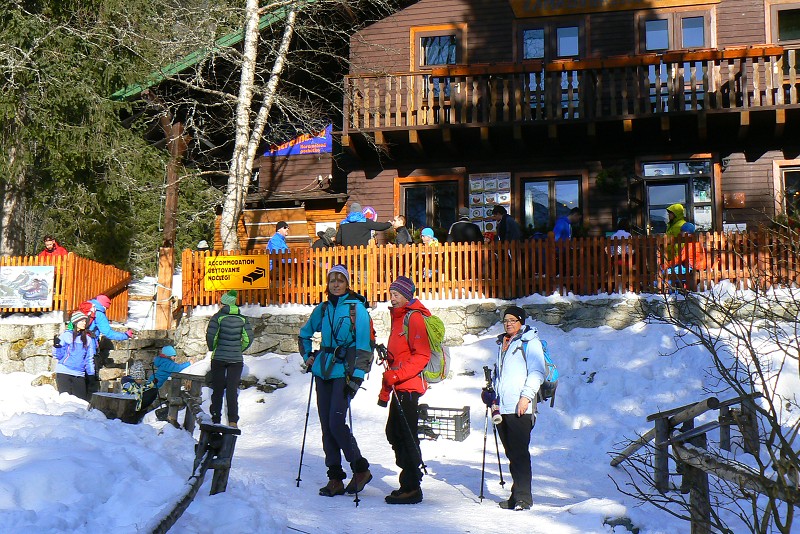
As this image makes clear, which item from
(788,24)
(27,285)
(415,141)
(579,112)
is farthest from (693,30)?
(27,285)

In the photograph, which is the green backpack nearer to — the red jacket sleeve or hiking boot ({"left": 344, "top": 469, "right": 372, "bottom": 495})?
the red jacket sleeve

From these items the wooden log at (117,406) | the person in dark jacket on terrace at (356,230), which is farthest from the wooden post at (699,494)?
the person in dark jacket on terrace at (356,230)

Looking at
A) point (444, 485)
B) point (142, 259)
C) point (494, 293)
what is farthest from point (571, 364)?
point (142, 259)

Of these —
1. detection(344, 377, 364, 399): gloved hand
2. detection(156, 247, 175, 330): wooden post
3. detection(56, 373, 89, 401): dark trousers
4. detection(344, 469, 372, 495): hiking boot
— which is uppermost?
detection(156, 247, 175, 330): wooden post

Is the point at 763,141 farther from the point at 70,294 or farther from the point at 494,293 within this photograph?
the point at 70,294

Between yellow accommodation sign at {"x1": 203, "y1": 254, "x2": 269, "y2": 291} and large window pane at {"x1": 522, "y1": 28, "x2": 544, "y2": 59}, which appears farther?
large window pane at {"x1": 522, "y1": 28, "x2": 544, "y2": 59}

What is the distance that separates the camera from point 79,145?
818 inches

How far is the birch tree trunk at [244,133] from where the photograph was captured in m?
19.7

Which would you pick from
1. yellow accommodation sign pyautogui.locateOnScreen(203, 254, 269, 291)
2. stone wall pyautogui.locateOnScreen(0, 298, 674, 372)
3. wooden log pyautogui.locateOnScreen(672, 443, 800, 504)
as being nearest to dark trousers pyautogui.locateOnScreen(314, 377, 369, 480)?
wooden log pyautogui.locateOnScreen(672, 443, 800, 504)

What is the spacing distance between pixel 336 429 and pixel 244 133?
40.3 feet

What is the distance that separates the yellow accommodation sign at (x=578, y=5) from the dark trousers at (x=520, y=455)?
14704 mm

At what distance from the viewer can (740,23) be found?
2052 cm

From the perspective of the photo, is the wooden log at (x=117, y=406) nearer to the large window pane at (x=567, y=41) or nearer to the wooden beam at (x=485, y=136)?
the wooden beam at (x=485, y=136)

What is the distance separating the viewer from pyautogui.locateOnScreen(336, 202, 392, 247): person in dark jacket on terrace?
17812 millimetres
